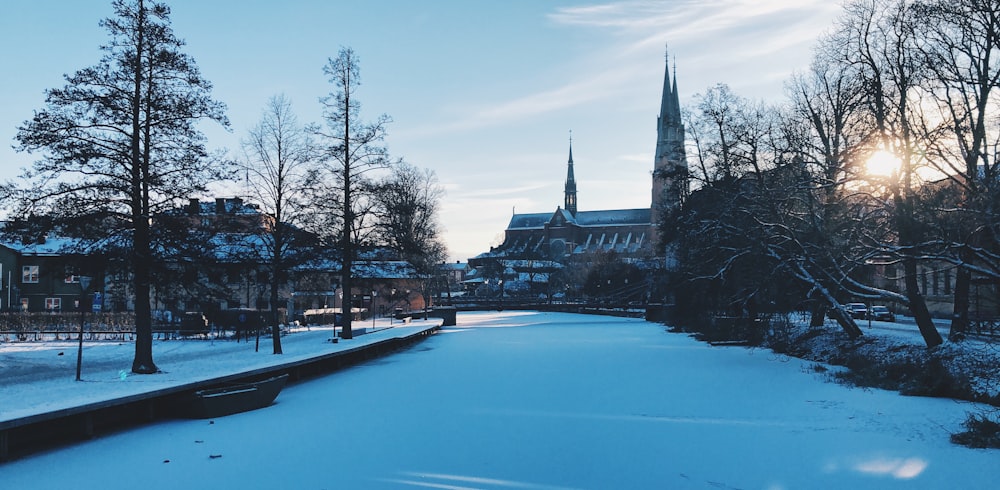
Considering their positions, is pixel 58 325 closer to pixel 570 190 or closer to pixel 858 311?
pixel 858 311

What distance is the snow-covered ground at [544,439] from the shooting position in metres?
11.9

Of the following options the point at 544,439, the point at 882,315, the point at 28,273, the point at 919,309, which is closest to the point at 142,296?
the point at 544,439

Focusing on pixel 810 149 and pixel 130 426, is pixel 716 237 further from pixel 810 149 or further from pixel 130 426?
pixel 130 426

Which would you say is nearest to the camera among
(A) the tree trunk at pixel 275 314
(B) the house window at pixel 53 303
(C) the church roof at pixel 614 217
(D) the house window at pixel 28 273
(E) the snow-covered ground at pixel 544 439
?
(E) the snow-covered ground at pixel 544 439

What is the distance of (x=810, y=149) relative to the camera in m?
29.8

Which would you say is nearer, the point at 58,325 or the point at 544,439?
the point at 544,439

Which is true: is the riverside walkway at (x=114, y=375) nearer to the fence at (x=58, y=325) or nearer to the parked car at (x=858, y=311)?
the fence at (x=58, y=325)

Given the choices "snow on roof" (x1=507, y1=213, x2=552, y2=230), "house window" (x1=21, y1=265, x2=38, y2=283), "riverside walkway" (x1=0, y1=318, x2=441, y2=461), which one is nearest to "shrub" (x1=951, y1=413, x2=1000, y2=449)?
"riverside walkway" (x1=0, y1=318, x2=441, y2=461)

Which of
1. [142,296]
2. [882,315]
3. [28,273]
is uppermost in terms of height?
[28,273]

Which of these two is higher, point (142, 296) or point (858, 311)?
point (142, 296)

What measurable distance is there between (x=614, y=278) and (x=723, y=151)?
6005 centimetres

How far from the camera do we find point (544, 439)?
579 inches

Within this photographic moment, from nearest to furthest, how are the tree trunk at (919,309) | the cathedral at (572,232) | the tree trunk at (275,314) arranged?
the tree trunk at (919,309) → the tree trunk at (275,314) → the cathedral at (572,232)

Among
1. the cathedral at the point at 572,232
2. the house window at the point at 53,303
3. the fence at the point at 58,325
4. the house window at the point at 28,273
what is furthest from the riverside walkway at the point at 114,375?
the cathedral at the point at 572,232
